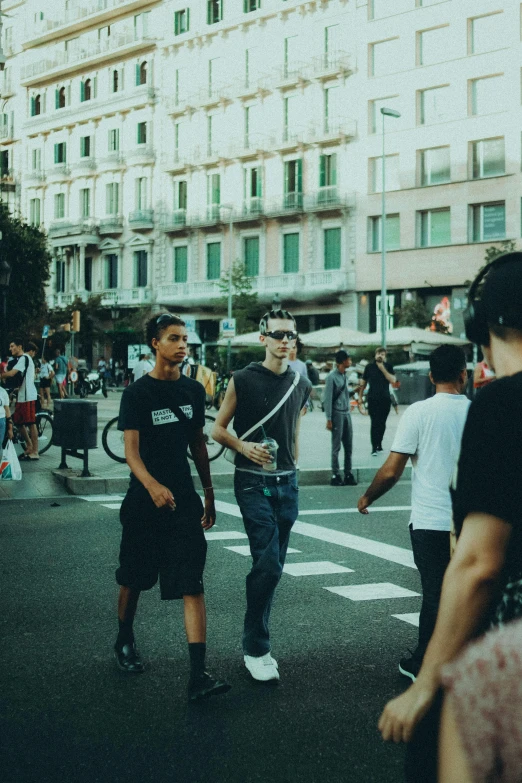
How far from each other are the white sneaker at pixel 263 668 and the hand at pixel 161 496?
87 cm

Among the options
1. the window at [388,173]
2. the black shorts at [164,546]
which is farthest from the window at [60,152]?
the black shorts at [164,546]

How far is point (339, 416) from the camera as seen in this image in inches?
538

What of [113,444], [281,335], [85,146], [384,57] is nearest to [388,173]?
[384,57]

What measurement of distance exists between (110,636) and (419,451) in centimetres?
215

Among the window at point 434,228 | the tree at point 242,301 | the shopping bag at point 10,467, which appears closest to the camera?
the shopping bag at point 10,467

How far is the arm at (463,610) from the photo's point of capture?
205cm

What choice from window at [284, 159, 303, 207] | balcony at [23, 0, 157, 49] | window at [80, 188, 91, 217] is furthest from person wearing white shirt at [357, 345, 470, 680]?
window at [80, 188, 91, 217]

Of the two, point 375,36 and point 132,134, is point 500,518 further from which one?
point 132,134

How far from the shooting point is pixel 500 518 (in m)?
2.05

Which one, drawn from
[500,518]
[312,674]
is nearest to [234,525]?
[312,674]

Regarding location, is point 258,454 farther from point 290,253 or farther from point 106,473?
point 290,253

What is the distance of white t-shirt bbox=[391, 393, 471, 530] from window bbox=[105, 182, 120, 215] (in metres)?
57.3

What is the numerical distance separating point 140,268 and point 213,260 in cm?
598

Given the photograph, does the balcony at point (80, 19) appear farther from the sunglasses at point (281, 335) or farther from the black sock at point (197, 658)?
the black sock at point (197, 658)
